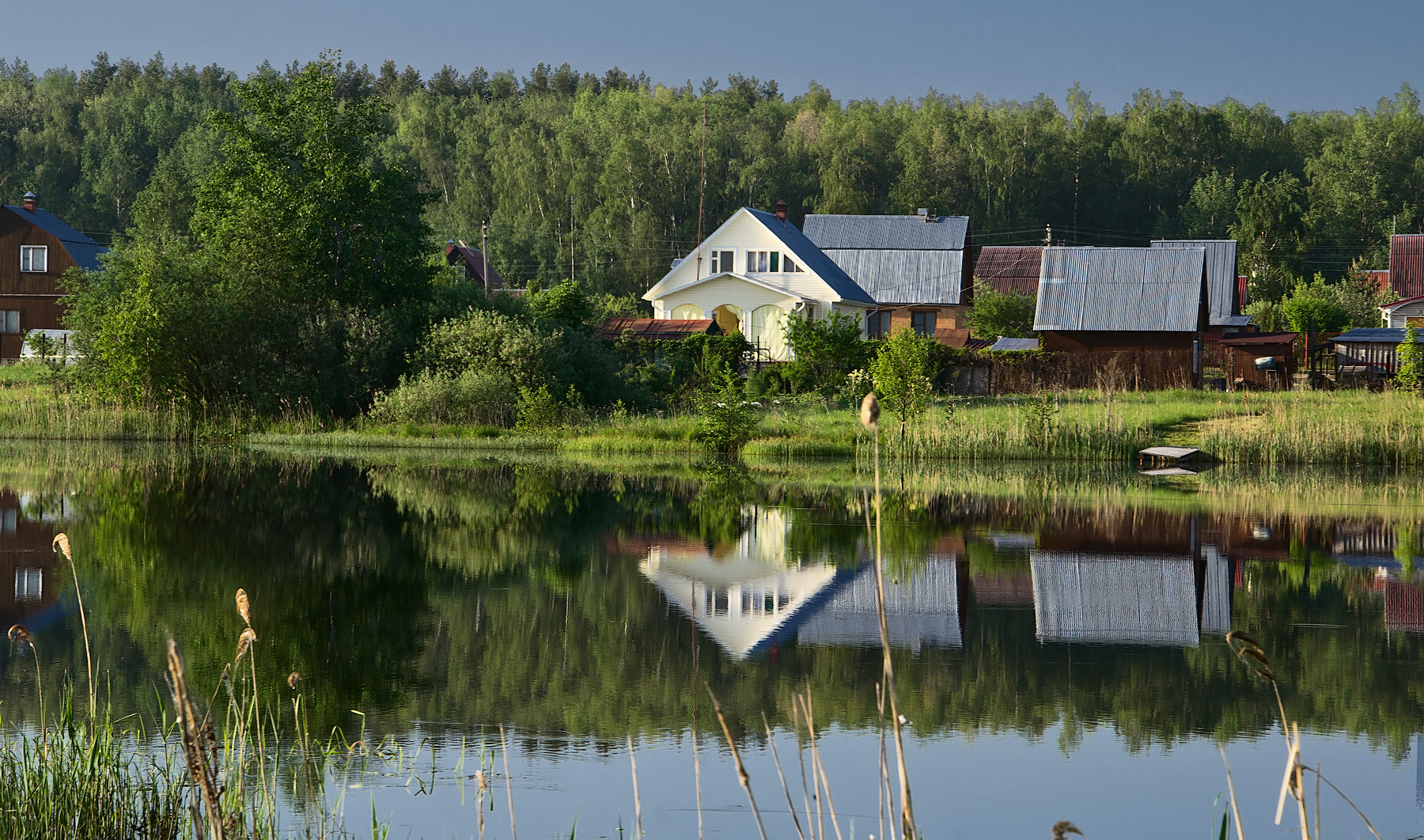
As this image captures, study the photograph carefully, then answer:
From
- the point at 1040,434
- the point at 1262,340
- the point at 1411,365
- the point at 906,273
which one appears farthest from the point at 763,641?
the point at 906,273

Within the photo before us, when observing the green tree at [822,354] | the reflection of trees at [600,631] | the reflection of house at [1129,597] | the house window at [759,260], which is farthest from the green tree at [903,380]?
the house window at [759,260]

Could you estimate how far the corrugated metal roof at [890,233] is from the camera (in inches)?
2502

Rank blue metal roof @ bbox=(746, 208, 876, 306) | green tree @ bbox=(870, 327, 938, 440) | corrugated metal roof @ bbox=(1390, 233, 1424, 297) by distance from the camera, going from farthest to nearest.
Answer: corrugated metal roof @ bbox=(1390, 233, 1424, 297)
blue metal roof @ bbox=(746, 208, 876, 306)
green tree @ bbox=(870, 327, 938, 440)

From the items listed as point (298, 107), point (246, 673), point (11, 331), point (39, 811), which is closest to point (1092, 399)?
point (298, 107)

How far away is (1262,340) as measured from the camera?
45.8 metres

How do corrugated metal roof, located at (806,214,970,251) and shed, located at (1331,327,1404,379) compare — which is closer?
shed, located at (1331,327,1404,379)

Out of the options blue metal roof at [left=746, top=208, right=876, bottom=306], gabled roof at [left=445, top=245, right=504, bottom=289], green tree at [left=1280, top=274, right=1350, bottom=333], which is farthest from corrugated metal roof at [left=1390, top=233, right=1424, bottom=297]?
gabled roof at [left=445, top=245, right=504, bottom=289]

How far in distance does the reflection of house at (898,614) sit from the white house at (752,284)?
39.2m

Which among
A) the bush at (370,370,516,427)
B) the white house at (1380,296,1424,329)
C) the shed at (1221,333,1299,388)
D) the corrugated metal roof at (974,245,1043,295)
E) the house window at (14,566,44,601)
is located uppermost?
the corrugated metal roof at (974,245,1043,295)

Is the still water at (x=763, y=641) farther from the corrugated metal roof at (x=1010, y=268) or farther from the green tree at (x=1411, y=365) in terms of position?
the corrugated metal roof at (x=1010, y=268)

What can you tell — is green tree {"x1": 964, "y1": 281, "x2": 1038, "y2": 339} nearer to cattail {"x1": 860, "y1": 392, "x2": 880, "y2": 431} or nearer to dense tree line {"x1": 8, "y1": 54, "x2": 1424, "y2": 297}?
dense tree line {"x1": 8, "y1": 54, "x2": 1424, "y2": 297}

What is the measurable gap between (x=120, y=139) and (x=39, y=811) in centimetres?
10062

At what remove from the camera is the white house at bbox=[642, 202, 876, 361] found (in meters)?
53.3

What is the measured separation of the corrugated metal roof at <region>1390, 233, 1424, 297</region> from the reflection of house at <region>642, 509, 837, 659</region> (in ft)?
179
